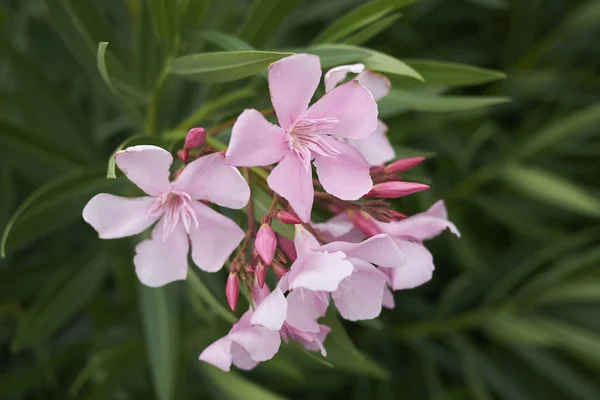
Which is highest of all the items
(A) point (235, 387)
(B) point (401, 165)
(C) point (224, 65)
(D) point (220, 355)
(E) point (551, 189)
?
(C) point (224, 65)

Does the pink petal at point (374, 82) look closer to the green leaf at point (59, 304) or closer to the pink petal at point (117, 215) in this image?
the pink petal at point (117, 215)

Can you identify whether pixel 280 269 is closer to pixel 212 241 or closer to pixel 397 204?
pixel 212 241

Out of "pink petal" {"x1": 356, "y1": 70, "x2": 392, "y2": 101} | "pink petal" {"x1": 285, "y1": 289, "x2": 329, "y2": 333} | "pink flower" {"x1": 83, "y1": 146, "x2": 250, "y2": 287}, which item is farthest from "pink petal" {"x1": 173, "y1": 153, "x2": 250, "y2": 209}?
"pink petal" {"x1": 356, "y1": 70, "x2": 392, "y2": 101}

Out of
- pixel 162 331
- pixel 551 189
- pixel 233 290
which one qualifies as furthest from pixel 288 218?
pixel 551 189

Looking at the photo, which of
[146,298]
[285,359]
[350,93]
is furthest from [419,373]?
[350,93]

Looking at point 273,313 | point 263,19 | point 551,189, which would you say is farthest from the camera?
point 551,189

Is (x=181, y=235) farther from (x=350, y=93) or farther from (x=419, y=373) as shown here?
(x=419, y=373)
